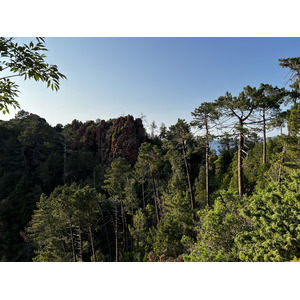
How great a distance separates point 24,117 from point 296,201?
3893 centimetres

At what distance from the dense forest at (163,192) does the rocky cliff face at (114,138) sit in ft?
0.70

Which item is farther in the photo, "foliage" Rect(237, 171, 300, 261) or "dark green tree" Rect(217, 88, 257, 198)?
"dark green tree" Rect(217, 88, 257, 198)

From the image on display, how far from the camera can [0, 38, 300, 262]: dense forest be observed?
4129 millimetres

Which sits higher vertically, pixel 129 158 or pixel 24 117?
pixel 24 117

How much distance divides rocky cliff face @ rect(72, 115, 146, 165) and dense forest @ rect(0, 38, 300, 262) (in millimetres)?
212

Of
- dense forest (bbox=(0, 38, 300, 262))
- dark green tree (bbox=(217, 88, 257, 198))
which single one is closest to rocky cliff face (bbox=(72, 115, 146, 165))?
dense forest (bbox=(0, 38, 300, 262))

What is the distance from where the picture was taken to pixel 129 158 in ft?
96.2

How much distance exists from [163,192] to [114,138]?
63.0ft

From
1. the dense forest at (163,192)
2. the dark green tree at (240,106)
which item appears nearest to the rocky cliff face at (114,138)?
the dense forest at (163,192)

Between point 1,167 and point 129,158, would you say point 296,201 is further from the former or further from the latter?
point 1,167

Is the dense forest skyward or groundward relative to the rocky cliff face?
groundward

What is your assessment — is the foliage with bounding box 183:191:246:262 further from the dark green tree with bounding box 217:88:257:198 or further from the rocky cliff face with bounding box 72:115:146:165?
the rocky cliff face with bounding box 72:115:146:165

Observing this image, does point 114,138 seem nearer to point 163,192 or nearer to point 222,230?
point 163,192
